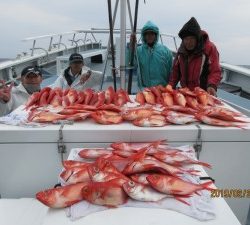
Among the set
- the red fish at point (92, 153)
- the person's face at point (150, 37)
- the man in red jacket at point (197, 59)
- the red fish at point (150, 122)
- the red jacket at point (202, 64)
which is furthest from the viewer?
the person's face at point (150, 37)

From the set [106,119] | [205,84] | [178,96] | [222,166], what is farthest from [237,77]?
[106,119]

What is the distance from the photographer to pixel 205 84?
3779 millimetres

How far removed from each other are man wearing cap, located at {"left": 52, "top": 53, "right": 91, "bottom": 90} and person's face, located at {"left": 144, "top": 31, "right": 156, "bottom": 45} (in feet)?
3.12

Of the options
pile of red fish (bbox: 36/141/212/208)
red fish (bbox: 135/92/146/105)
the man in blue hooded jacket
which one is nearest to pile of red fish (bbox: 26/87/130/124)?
red fish (bbox: 135/92/146/105)

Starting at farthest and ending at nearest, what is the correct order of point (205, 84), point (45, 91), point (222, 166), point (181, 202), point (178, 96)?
point (205, 84)
point (45, 91)
point (178, 96)
point (222, 166)
point (181, 202)

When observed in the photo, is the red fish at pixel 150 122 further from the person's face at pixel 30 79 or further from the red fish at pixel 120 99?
the person's face at pixel 30 79

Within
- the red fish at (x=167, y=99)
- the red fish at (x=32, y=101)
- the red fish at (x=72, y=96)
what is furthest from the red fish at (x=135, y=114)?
the red fish at (x=32, y=101)

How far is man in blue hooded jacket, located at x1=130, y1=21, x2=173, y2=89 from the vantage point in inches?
156

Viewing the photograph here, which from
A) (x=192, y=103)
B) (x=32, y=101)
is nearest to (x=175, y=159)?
(x=192, y=103)

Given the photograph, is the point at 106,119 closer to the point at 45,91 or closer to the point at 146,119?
the point at 146,119

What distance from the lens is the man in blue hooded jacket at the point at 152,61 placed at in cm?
397

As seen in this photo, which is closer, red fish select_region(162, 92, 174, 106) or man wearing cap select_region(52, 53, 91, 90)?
red fish select_region(162, 92, 174, 106)

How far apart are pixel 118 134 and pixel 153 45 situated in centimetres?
219

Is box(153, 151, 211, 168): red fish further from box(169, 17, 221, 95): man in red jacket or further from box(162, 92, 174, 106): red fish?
box(169, 17, 221, 95): man in red jacket
